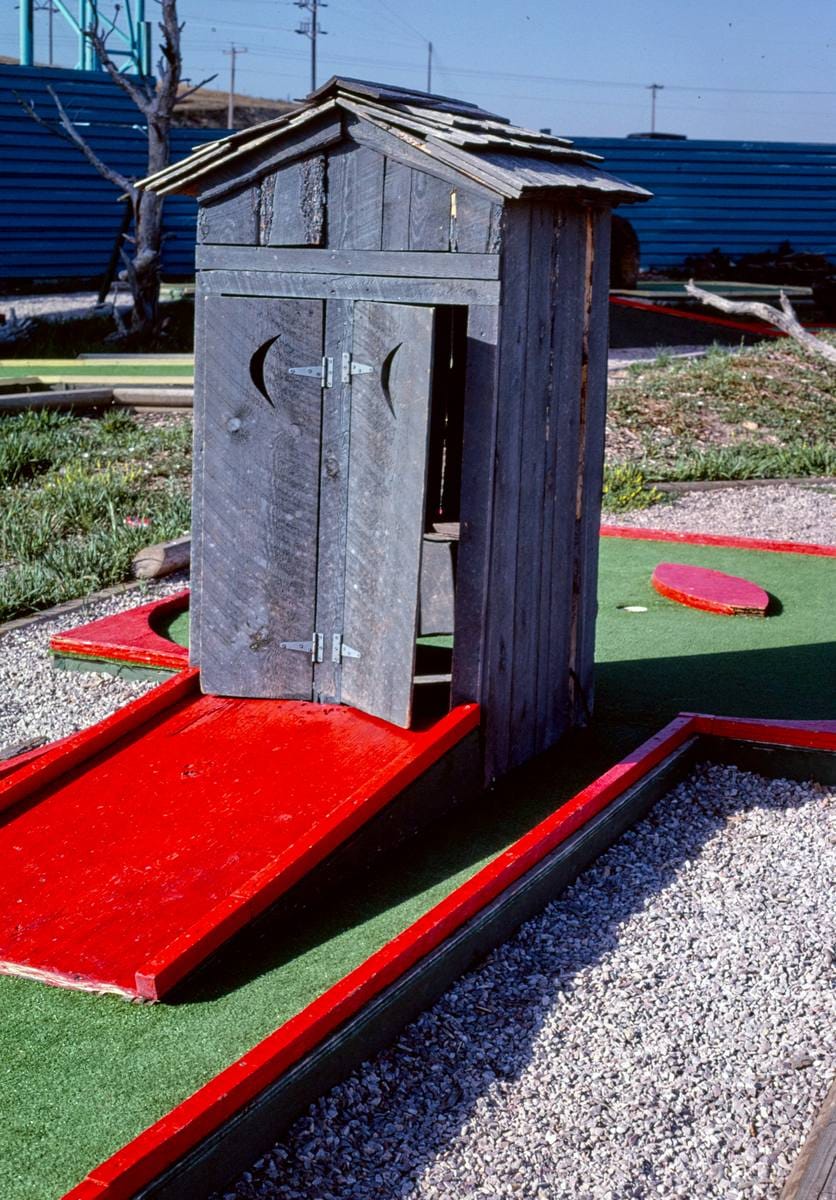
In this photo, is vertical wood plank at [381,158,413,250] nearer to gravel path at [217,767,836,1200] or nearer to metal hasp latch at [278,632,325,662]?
metal hasp latch at [278,632,325,662]

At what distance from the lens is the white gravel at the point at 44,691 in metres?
5.59

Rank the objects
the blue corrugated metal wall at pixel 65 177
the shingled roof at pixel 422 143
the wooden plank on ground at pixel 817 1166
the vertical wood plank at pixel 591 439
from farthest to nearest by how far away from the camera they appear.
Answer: the blue corrugated metal wall at pixel 65 177, the vertical wood plank at pixel 591 439, the shingled roof at pixel 422 143, the wooden plank on ground at pixel 817 1166

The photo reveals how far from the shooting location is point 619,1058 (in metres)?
3.28

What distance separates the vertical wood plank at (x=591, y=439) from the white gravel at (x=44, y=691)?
200 cm

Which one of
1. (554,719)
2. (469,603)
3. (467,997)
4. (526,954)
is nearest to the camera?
(467,997)

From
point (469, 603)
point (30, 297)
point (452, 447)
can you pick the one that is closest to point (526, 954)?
point (469, 603)

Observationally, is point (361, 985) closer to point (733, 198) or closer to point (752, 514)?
point (752, 514)

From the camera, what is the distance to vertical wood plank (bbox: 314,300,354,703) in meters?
4.25

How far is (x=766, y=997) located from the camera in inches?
141

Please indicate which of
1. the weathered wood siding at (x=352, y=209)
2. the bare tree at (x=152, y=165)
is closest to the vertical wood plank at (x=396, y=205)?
the weathered wood siding at (x=352, y=209)

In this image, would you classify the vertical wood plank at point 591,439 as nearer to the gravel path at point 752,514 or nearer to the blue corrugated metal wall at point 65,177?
the gravel path at point 752,514

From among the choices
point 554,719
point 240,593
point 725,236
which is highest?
point 725,236

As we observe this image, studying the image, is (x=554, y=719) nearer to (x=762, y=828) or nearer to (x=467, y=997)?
(x=762, y=828)

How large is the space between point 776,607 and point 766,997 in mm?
3395
